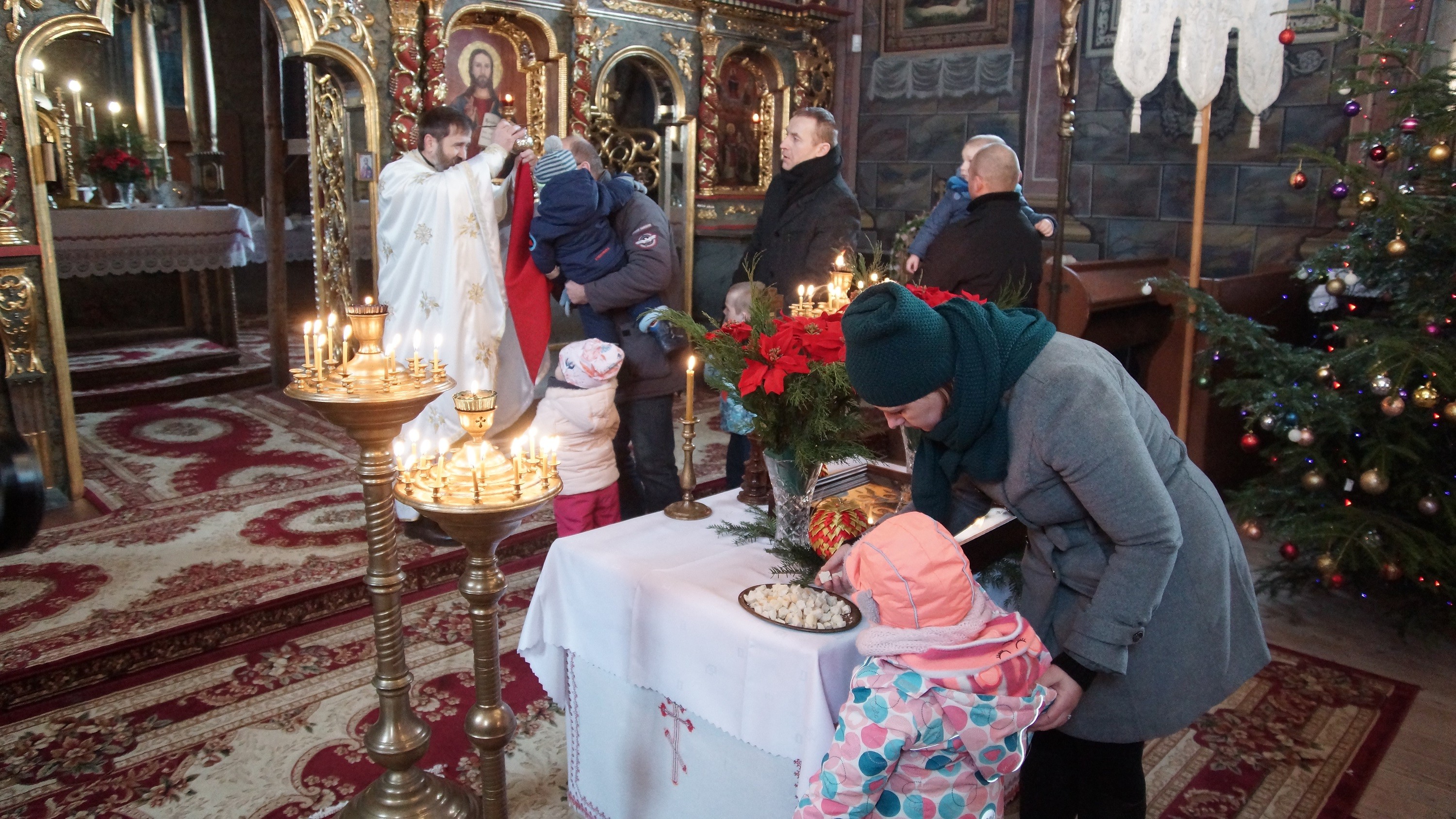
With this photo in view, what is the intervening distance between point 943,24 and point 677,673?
7380 mm

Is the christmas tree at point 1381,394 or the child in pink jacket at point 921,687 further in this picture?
the christmas tree at point 1381,394

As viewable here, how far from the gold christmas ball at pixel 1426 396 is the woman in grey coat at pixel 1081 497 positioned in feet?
6.49

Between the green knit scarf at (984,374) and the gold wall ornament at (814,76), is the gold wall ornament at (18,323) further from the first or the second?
the gold wall ornament at (814,76)

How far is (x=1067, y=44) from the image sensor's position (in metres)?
4.86

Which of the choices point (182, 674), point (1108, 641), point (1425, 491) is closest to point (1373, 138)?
point (1425, 491)

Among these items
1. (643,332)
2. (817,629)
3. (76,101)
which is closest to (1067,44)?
(643,332)

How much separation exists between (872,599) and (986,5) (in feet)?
24.5

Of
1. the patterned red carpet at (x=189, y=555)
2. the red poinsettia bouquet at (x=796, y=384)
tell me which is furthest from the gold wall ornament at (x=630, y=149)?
the red poinsettia bouquet at (x=796, y=384)

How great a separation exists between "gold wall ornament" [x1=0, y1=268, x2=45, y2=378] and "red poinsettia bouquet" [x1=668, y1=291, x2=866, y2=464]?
3.82 meters

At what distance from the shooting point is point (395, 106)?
5801mm

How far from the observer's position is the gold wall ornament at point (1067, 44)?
4.71 metres

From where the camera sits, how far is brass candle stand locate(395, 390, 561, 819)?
1.74m

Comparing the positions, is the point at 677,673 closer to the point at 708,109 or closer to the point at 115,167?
the point at 708,109

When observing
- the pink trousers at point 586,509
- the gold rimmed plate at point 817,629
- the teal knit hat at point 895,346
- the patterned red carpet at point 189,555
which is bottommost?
the patterned red carpet at point 189,555
